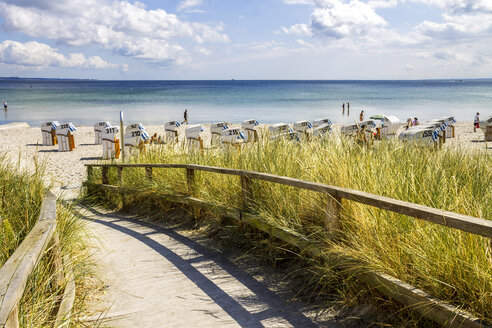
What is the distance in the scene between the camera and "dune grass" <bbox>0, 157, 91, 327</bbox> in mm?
2449

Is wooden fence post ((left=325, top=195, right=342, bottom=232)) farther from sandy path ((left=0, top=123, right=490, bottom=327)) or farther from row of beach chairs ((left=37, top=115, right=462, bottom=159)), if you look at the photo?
row of beach chairs ((left=37, top=115, right=462, bottom=159))

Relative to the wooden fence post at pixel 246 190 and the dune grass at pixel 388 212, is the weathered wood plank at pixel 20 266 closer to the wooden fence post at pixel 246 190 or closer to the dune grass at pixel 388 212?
the dune grass at pixel 388 212

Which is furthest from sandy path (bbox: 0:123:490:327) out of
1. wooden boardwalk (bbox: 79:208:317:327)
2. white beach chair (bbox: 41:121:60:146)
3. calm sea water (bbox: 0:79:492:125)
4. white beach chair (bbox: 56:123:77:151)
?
calm sea water (bbox: 0:79:492:125)

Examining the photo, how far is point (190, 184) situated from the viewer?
6.10 meters

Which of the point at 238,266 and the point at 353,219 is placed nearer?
the point at 353,219

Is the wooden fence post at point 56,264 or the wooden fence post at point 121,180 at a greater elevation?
the wooden fence post at point 56,264

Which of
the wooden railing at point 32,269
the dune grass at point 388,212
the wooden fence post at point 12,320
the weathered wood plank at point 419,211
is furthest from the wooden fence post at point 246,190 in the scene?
the wooden fence post at point 12,320

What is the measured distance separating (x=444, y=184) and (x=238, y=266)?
7.12 feet

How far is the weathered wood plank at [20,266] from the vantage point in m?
1.64

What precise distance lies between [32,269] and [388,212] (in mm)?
2534

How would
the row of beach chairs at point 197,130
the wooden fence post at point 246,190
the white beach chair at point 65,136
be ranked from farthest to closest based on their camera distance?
the white beach chair at point 65,136 < the row of beach chairs at point 197,130 < the wooden fence post at point 246,190

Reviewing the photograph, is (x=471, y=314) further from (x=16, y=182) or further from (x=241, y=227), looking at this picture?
(x=16, y=182)

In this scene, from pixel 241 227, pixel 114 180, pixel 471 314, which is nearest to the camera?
pixel 471 314

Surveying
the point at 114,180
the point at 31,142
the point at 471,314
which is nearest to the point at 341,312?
the point at 471,314
